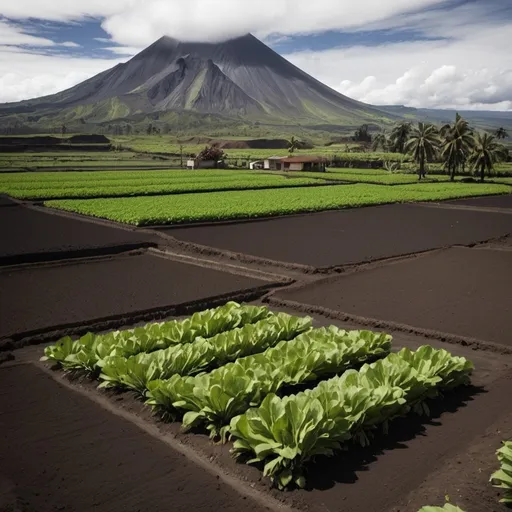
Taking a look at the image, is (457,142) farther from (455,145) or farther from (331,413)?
(331,413)

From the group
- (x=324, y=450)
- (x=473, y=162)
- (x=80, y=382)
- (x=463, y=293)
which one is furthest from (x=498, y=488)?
(x=473, y=162)

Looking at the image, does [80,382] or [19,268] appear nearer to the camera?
[80,382]

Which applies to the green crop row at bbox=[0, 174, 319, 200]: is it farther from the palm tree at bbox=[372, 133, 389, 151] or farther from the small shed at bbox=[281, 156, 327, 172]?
the palm tree at bbox=[372, 133, 389, 151]

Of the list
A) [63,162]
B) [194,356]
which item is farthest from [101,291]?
[63,162]

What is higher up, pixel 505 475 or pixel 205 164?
pixel 205 164

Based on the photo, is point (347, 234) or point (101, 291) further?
point (347, 234)

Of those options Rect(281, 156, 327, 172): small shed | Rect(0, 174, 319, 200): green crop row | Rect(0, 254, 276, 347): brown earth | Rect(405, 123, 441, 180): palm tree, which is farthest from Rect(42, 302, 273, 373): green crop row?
Rect(281, 156, 327, 172): small shed

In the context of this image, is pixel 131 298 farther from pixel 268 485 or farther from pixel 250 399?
pixel 268 485

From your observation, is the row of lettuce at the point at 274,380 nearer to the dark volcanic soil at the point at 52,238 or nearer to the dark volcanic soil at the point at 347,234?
the dark volcanic soil at the point at 347,234
